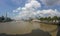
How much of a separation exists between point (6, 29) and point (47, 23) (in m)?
0.57

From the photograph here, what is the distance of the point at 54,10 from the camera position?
70.2 inches

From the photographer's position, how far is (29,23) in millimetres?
1773

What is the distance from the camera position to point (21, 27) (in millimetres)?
1756

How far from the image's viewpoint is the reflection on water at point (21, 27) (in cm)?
173

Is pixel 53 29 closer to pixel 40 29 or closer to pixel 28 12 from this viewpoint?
pixel 40 29

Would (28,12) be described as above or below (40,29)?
above

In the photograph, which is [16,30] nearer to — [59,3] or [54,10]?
[54,10]

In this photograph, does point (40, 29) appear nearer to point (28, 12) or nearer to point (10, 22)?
point (28, 12)

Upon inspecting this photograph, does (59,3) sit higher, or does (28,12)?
(59,3)

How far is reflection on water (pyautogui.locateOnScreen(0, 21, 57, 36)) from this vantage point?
173 centimetres

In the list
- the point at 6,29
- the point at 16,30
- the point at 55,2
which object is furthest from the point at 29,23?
the point at 55,2

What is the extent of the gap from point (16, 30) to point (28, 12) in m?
0.30

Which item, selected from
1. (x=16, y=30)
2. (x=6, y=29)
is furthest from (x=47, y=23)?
(x=6, y=29)

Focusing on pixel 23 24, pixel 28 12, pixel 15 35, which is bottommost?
pixel 15 35
